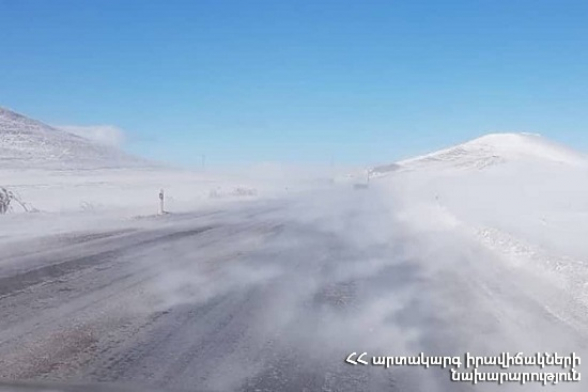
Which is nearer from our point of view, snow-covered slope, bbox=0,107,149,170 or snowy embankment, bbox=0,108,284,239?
snowy embankment, bbox=0,108,284,239

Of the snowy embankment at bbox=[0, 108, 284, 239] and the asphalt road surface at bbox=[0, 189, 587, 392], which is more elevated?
the snowy embankment at bbox=[0, 108, 284, 239]

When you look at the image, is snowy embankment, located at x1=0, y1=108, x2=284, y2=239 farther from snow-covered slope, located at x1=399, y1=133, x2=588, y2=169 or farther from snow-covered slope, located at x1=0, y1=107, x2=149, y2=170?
snow-covered slope, located at x1=399, y1=133, x2=588, y2=169

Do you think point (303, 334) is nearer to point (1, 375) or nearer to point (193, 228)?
point (1, 375)

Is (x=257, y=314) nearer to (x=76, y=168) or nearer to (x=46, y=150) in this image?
(x=76, y=168)

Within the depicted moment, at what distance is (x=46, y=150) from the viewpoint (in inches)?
5030

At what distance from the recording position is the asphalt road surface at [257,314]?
5.66 meters

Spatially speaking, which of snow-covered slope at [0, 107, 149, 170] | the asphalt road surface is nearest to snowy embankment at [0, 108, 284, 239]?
snow-covered slope at [0, 107, 149, 170]

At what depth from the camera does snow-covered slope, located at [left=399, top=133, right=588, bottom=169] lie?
132000 millimetres

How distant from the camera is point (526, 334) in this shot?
23.1ft

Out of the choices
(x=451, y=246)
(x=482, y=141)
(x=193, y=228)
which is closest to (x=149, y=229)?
(x=193, y=228)

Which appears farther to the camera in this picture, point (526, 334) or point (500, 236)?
point (500, 236)

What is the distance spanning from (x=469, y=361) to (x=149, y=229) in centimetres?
1412

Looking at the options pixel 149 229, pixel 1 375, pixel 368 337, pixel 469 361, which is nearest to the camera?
pixel 1 375

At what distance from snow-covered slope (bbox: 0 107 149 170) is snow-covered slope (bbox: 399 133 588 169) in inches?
2774
